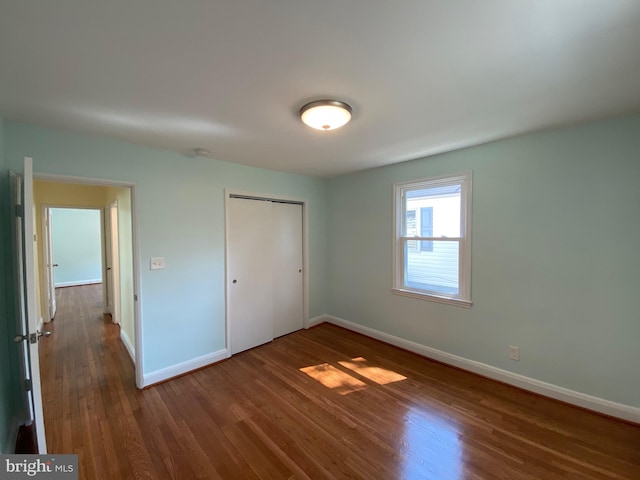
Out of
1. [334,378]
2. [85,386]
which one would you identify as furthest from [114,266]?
[334,378]

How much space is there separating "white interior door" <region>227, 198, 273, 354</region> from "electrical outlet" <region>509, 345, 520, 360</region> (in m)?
2.87

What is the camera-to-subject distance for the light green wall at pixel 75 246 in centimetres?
764

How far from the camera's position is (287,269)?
13.5 feet

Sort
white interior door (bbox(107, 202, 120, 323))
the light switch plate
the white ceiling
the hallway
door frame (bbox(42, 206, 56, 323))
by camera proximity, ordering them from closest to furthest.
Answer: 1. the white ceiling
2. the hallway
3. the light switch plate
4. white interior door (bbox(107, 202, 120, 323))
5. door frame (bbox(42, 206, 56, 323))

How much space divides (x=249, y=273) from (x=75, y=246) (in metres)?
7.61

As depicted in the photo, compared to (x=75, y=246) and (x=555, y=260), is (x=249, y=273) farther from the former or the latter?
(x=75, y=246)

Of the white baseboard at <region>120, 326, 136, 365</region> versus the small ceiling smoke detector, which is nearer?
the small ceiling smoke detector

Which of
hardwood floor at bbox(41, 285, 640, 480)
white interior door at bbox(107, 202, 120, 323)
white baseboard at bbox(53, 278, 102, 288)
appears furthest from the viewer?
white baseboard at bbox(53, 278, 102, 288)

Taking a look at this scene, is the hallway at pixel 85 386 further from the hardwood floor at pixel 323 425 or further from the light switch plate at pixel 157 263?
the light switch plate at pixel 157 263

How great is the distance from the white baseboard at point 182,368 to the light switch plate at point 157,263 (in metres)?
1.08

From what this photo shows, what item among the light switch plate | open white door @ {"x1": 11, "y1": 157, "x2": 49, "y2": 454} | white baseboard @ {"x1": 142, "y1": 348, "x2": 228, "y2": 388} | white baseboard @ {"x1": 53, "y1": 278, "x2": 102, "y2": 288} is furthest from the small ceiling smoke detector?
white baseboard @ {"x1": 53, "y1": 278, "x2": 102, "y2": 288}

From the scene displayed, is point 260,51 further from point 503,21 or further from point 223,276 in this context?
point 223,276

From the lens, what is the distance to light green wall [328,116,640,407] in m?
2.12

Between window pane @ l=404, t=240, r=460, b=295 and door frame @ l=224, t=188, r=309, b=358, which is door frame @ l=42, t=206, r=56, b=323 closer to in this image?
door frame @ l=224, t=188, r=309, b=358
